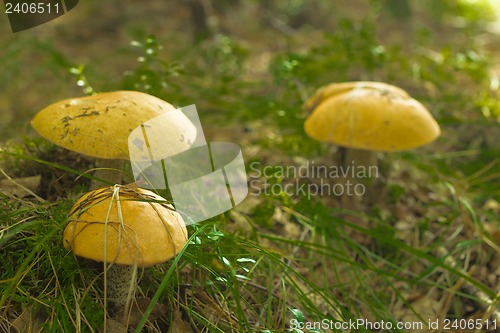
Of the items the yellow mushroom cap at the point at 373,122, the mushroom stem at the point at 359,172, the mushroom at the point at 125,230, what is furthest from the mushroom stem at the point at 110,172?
the mushroom stem at the point at 359,172

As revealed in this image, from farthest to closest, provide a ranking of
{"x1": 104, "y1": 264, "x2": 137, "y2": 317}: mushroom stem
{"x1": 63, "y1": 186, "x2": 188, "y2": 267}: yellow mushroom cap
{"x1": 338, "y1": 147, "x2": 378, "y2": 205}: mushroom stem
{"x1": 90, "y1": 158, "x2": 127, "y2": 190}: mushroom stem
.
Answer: {"x1": 338, "y1": 147, "x2": 378, "y2": 205}: mushroom stem < {"x1": 90, "y1": 158, "x2": 127, "y2": 190}: mushroom stem < {"x1": 104, "y1": 264, "x2": 137, "y2": 317}: mushroom stem < {"x1": 63, "y1": 186, "x2": 188, "y2": 267}: yellow mushroom cap

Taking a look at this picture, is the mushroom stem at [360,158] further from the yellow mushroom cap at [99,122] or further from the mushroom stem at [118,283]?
the mushroom stem at [118,283]

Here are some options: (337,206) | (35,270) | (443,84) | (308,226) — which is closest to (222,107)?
(337,206)

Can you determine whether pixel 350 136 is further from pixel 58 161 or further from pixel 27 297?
pixel 27 297

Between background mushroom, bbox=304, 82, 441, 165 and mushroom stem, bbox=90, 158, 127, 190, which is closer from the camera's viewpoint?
mushroom stem, bbox=90, 158, 127, 190

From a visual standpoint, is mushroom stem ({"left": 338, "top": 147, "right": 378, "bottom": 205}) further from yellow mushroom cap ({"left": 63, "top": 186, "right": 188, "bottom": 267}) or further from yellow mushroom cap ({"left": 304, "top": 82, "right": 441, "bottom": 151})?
yellow mushroom cap ({"left": 63, "top": 186, "right": 188, "bottom": 267})

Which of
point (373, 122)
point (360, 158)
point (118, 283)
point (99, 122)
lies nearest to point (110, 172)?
point (99, 122)

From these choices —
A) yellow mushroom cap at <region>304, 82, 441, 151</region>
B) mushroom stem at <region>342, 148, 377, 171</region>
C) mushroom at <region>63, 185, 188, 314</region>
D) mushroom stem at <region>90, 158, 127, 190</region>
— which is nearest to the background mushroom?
Answer: yellow mushroom cap at <region>304, 82, 441, 151</region>
